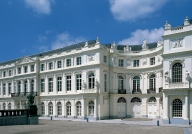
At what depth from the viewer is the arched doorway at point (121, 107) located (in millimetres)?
35094

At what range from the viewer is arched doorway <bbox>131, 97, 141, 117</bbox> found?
35.3 metres

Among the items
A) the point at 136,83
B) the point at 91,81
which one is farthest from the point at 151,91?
the point at 91,81

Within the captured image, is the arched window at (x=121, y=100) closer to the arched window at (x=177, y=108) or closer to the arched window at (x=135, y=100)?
the arched window at (x=135, y=100)

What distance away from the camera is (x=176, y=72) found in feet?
85.6

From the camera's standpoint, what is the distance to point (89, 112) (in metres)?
33.1

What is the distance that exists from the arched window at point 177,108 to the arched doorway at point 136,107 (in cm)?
979

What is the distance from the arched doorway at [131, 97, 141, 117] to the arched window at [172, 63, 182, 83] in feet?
34.6

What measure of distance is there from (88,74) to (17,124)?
13.5 m

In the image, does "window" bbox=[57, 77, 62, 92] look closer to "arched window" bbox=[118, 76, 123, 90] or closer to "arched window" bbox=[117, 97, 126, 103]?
"arched window" bbox=[118, 76, 123, 90]

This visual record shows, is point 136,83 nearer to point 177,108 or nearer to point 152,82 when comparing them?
point 152,82

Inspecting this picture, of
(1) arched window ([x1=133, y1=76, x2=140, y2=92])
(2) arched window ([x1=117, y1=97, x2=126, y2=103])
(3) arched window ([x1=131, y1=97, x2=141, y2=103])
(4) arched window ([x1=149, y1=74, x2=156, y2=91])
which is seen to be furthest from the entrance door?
(4) arched window ([x1=149, y1=74, x2=156, y2=91])

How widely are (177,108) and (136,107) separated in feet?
34.6

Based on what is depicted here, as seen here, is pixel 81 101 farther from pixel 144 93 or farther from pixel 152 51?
pixel 152 51

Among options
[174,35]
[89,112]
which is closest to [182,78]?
[174,35]
